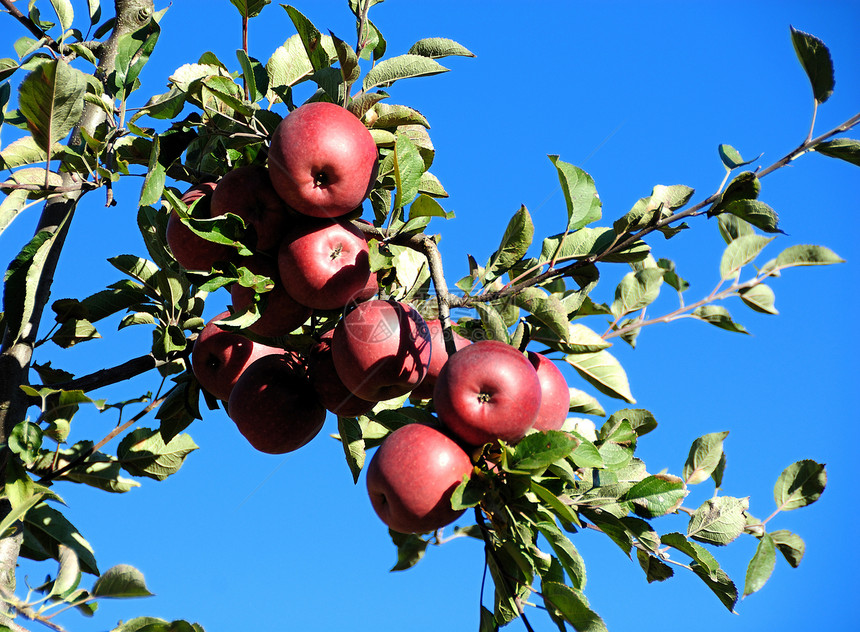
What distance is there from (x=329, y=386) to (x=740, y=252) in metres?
1.37

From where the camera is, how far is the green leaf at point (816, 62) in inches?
70.7

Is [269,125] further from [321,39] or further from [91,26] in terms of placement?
[91,26]

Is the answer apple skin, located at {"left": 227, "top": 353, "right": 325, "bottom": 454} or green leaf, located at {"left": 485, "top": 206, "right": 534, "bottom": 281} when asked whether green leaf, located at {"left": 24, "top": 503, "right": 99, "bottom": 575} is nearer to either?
apple skin, located at {"left": 227, "top": 353, "right": 325, "bottom": 454}

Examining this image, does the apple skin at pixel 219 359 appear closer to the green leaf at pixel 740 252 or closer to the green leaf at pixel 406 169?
the green leaf at pixel 406 169

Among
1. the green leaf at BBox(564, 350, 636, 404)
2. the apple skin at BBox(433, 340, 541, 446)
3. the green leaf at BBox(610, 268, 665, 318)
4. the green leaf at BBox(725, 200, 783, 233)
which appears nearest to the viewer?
the apple skin at BBox(433, 340, 541, 446)

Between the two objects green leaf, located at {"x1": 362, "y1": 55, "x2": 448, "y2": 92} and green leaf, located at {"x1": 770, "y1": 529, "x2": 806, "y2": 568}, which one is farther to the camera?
green leaf, located at {"x1": 770, "y1": 529, "x2": 806, "y2": 568}

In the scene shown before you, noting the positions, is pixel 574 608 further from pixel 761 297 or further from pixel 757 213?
Answer: pixel 761 297

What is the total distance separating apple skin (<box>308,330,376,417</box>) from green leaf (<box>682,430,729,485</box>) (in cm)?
112

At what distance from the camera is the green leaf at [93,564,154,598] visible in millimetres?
1995

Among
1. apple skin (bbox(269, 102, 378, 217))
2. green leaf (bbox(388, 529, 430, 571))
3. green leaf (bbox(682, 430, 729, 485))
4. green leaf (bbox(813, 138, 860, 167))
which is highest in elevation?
apple skin (bbox(269, 102, 378, 217))

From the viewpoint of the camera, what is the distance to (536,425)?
2037mm

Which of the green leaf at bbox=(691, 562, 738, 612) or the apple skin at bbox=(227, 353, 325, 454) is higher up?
the apple skin at bbox=(227, 353, 325, 454)

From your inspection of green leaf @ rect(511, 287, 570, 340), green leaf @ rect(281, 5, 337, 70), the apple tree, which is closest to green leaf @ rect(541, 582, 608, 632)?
the apple tree

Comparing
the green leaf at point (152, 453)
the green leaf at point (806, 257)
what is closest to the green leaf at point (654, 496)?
the green leaf at point (806, 257)
